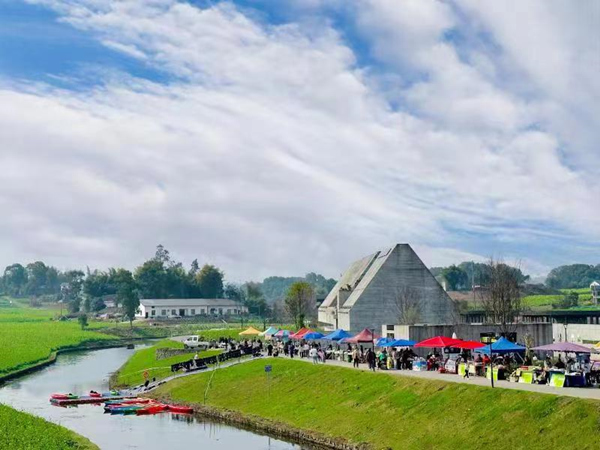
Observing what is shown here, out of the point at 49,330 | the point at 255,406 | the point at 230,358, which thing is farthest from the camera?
the point at 49,330

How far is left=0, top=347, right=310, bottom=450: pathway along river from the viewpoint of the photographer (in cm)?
5291

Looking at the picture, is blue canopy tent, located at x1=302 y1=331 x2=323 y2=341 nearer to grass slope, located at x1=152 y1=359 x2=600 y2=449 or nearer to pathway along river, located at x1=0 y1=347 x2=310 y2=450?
grass slope, located at x1=152 y1=359 x2=600 y2=449

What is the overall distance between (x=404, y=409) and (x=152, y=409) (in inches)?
1028

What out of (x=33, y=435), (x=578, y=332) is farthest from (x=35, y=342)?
(x=578, y=332)

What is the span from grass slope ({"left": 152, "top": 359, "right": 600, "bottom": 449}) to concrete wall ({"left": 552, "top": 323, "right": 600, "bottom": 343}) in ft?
88.7

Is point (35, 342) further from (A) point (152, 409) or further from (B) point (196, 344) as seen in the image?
(A) point (152, 409)

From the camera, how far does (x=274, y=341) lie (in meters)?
107

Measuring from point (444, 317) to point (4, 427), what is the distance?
6854 cm

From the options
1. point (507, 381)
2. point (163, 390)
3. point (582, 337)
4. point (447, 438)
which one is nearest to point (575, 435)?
point (447, 438)

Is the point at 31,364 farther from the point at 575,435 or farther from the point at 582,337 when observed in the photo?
the point at 575,435

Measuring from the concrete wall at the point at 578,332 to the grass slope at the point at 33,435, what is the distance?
50.3m

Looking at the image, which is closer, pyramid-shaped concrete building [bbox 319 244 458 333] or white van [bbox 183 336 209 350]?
pyramid-shaped concrete building [bbox 319 244 458 333]

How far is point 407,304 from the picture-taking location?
105m

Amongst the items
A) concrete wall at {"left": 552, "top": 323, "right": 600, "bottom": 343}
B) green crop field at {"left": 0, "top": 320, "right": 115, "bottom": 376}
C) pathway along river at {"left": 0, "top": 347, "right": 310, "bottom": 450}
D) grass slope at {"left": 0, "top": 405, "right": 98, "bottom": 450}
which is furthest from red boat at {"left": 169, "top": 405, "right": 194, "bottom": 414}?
green crop field at {"left": 0, "top": 320, "right": 115, "bottom": 376}
